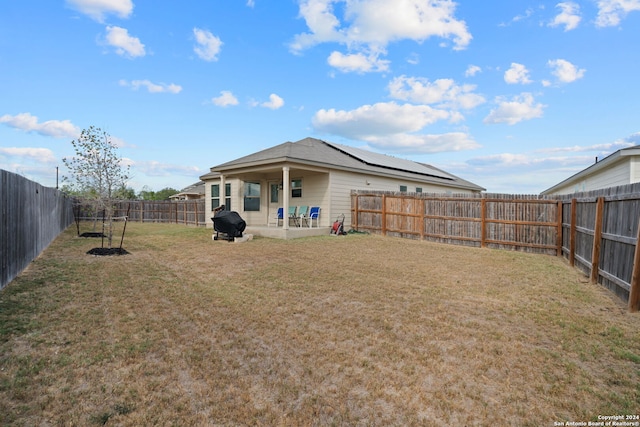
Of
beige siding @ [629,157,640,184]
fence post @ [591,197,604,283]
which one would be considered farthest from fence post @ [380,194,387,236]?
fence post @ [591,197,604,283]

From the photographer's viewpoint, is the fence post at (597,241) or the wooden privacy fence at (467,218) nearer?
the fence post at (597,241)

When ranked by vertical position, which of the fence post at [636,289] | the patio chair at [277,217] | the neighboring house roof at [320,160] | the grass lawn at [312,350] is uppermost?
the neighboring house roof at [320,160]

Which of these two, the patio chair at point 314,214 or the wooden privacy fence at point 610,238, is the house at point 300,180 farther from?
the wooden privacy fence at point 610,238

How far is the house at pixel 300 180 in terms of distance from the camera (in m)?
12.7

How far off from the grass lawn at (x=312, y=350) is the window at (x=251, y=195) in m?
9.55

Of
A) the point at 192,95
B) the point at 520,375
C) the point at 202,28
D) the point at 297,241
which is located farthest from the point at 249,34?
the point at 520,375

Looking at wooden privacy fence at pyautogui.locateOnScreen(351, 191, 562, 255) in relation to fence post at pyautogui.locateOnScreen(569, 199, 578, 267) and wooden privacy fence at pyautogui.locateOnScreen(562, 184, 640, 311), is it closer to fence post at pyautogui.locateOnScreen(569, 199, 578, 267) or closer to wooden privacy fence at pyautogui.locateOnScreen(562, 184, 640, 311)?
fence post at pyautogui.locateOnScreen(569, 199, 578, 267)

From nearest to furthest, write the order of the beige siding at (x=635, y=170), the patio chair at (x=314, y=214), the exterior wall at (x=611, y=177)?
1. the beige siding at (x=635, y=170)
2. the exterior wall at (x=611, y=177)
3. the patio chair at (x=314, y=214)

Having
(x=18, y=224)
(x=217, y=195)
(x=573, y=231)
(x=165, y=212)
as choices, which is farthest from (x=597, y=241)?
(x=165, y=212)

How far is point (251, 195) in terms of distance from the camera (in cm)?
1570

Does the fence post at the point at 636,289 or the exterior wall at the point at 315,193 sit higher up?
the exterior wall at the point at 315,193

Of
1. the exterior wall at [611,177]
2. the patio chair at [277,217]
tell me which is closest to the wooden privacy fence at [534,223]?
the exterior wall at [611,177]

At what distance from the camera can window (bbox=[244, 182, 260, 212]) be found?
15.7 meters

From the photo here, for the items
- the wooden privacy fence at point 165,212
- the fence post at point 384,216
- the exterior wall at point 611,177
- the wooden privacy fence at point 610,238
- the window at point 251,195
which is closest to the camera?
the wooden privacy fence at point 610,238
